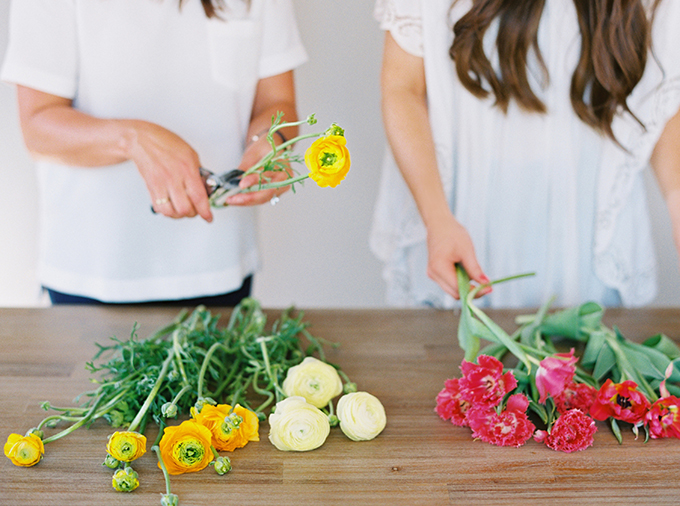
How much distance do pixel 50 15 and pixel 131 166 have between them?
27 centimetres

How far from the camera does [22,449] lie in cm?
67

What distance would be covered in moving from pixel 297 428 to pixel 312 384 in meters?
0.08

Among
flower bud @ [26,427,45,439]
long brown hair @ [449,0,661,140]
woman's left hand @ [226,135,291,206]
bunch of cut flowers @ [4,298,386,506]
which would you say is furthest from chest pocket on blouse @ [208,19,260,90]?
flower bud @ [26,427,45,439]

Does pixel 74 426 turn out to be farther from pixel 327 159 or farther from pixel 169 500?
pixel 327 159

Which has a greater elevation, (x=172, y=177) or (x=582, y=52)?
(x=582, y=52)

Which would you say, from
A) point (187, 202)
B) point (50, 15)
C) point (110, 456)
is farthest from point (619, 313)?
point (50, 15)

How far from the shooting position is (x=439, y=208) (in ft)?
3.35

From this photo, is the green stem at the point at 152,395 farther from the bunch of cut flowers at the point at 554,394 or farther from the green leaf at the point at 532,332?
the green leaf at the point at 532,332

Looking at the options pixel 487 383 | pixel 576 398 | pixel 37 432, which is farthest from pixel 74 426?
pixel 576 398

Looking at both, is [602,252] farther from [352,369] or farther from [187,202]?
[187,202]

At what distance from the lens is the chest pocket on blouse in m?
1.10

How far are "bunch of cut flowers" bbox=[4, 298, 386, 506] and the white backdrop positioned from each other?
33.2 inches

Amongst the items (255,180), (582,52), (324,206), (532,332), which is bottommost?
(324,206)

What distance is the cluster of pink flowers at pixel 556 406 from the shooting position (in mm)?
708
